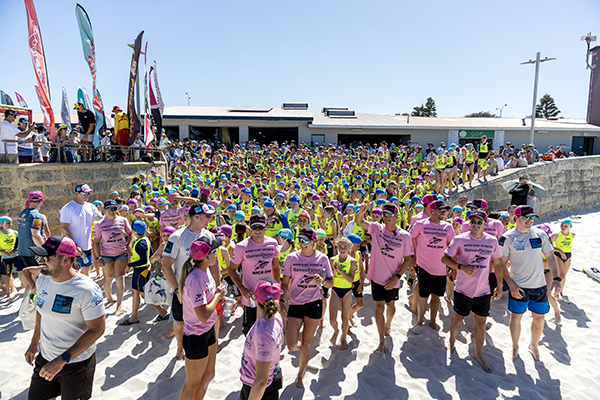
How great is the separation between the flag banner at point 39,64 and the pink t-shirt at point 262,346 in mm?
8844

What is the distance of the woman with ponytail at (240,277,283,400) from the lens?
2.26 m

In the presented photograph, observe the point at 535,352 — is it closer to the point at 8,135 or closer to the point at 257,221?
the point at 257,221

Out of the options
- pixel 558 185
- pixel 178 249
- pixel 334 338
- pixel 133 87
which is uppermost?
pixel 133 87

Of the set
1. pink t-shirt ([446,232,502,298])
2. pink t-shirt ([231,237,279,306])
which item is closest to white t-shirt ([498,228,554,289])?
pink t-shirt ([446,232,502,298])

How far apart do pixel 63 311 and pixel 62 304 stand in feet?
0.17

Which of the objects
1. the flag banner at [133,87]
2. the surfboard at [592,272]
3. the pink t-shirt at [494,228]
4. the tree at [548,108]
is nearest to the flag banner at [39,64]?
the flag banner at [133,87]

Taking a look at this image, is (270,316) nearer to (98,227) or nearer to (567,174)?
(98,227)

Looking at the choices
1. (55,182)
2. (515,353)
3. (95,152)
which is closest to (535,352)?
(515,353)

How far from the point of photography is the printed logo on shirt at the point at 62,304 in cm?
229

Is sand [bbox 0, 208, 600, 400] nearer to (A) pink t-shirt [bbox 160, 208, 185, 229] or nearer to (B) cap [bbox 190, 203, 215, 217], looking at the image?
(A) pink t-shirt [bbox 160, 208, 185, 229]

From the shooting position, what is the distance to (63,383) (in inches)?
93.5

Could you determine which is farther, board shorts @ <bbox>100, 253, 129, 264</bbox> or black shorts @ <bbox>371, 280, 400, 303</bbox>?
board shorts @ <bbox>100, 253, 129, 264</bbox>

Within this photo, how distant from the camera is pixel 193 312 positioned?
265cm

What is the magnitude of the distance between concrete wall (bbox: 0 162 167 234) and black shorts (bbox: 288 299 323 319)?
6.62 metres
